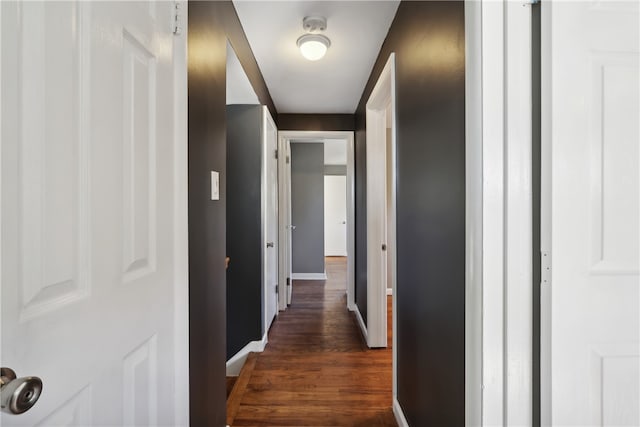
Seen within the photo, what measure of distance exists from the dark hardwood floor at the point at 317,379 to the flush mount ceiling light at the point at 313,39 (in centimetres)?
215

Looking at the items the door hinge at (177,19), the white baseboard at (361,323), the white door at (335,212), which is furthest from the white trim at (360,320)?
the white door at (335,212)

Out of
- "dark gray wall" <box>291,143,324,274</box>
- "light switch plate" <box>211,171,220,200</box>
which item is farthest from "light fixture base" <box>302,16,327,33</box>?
"dark gray wall" <box>291,143,324,274</box>

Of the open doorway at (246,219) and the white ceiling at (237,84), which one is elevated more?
the white ceiling at (237,84)

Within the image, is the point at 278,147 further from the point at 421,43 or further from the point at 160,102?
the point at 160,102

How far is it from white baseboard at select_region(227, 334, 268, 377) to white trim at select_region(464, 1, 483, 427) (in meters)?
1.96

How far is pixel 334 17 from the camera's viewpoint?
179cm

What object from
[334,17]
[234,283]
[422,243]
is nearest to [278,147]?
[234,283]

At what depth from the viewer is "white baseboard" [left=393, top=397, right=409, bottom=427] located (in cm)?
160

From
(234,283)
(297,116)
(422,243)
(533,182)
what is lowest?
(234,283)

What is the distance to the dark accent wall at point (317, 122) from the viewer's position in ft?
11.5

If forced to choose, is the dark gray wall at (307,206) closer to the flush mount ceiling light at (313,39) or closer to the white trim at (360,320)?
the white trim at (360,320)

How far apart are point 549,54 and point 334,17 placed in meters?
1.31
